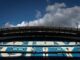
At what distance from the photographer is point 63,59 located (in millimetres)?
18062

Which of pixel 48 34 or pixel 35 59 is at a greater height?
pixel 48 34

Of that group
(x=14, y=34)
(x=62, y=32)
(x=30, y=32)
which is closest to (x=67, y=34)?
(x=62, y=32)

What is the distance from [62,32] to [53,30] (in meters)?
0.89

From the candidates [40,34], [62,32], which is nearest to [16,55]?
[40,34]

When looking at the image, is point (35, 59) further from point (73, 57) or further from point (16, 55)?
point (73, 57)

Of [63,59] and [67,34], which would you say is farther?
[67,34]

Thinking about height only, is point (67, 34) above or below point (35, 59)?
above

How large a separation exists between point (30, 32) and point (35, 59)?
2988 mm

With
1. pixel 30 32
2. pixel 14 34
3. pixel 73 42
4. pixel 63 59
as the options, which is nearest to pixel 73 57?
pixel 63 59

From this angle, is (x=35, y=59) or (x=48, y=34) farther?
(x=48, y=34)

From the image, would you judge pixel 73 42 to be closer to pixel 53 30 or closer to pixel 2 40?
pixel 53 30

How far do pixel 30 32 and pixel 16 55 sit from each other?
2773mm

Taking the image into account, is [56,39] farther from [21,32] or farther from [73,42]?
[21,32]

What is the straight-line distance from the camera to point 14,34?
19891 mm
